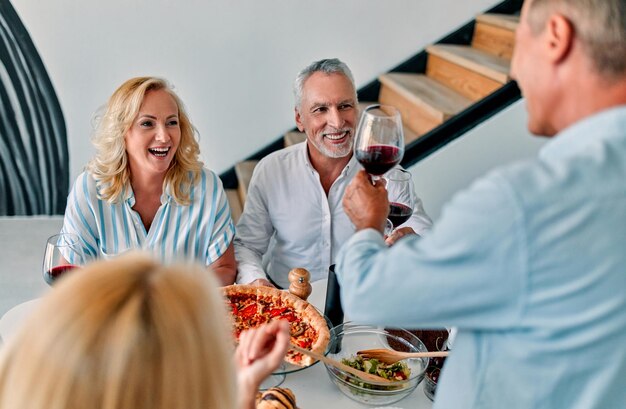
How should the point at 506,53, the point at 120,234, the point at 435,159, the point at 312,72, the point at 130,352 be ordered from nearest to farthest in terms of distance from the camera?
1. the point at 130,352
2. the point at 120,234
3. the point at 312,72
4. the point at 435,159
5. the point at 506,53

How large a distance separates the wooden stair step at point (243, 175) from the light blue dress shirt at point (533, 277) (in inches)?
116

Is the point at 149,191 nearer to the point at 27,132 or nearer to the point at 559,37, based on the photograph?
the point at 559,37

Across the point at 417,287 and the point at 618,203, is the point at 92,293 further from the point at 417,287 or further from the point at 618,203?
the point at 618,203

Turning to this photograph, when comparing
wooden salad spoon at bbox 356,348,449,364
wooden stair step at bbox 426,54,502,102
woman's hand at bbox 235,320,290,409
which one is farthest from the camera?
wooden stair step at bbox 426,54,502,102

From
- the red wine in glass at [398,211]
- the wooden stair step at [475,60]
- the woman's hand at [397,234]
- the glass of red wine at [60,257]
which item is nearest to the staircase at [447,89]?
the wooden stair step at [475,60]

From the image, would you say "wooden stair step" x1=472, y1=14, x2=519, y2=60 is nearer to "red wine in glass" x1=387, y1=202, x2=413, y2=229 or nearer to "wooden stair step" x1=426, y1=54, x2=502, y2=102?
"wooden stair step" x1=426, y1=54, x2=502, y2=102

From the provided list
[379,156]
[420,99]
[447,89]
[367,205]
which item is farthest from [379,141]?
[447,89]

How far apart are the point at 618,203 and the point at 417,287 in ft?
0.90

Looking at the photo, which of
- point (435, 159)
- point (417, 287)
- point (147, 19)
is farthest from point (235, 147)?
point (417, 287)

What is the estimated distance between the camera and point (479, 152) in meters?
3.31

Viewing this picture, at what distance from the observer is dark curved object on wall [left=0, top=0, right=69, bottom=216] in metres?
3.82

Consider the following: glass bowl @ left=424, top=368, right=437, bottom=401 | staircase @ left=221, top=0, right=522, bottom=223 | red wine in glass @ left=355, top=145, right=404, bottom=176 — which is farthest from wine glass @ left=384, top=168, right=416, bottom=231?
staircase @ left=221, top=0, right=522, bottom=223

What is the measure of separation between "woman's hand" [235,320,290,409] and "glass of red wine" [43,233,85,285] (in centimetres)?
69

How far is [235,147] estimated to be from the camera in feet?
13.8
